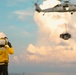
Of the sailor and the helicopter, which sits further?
the helicopter

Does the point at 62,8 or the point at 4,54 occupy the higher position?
the point at 62,8

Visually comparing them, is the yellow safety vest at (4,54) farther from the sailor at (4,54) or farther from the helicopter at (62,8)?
the helicopter at (62,8)

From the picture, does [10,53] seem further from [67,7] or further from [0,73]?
[67,7]

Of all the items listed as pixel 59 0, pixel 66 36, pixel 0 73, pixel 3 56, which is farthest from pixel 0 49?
pixel 59 0

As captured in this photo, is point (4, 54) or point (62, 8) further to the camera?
point (62, 8)

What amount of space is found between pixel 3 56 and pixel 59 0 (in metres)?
73.6

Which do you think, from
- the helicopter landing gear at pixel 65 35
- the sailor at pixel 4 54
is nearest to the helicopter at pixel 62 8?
the helicopter landing gear at pixel 65 35

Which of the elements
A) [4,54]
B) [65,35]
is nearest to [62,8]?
[65,35]

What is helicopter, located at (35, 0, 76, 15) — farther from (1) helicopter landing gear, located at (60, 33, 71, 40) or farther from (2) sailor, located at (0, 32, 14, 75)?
(2) sailor, located at (0, 32, 14, 75)

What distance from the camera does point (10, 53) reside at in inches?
645

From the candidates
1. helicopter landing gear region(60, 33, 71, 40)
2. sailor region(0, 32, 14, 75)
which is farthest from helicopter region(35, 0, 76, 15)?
sailor region(0, 32, 14, 75)

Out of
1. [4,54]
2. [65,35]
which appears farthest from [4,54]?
[65,35]

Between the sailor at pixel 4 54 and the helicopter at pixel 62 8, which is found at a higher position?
the helicopter at pixel 62 8

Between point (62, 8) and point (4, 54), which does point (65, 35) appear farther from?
point (4, 54)
